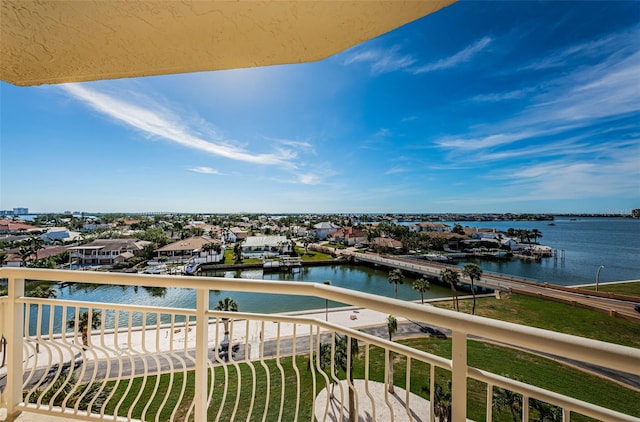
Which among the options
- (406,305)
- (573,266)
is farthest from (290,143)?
(573,266)

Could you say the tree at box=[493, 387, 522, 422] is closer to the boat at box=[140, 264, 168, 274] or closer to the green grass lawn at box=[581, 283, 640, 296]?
the green grass lawn at box=[581, 283, 640, 296]

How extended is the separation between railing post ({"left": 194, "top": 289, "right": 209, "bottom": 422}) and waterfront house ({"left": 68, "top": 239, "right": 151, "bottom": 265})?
20656mm

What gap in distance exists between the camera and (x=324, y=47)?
130 centimetres

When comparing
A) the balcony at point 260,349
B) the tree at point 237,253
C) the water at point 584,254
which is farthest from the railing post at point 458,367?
the tree at point 237,253

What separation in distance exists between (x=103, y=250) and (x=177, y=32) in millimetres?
21451

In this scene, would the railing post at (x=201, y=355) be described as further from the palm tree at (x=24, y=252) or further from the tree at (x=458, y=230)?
the tree at (x=458, y=230)

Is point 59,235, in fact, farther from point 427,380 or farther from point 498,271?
point 498,271

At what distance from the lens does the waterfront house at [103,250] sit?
16.1 metres

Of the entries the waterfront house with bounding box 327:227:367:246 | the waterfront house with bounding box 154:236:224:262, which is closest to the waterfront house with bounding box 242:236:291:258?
the waterfront house with bounding box 154:236:224:262

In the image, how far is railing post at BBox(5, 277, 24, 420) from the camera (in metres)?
1.33

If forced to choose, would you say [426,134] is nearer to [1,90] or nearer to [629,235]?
[629,235]

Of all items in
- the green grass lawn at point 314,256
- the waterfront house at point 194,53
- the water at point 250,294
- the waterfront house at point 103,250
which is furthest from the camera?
the green grass lawn at point 314,256

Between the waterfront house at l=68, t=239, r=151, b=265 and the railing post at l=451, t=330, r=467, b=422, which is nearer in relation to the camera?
the railing post at l=451, t=330, r=467, b=422

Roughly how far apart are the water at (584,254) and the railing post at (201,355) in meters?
21.9
